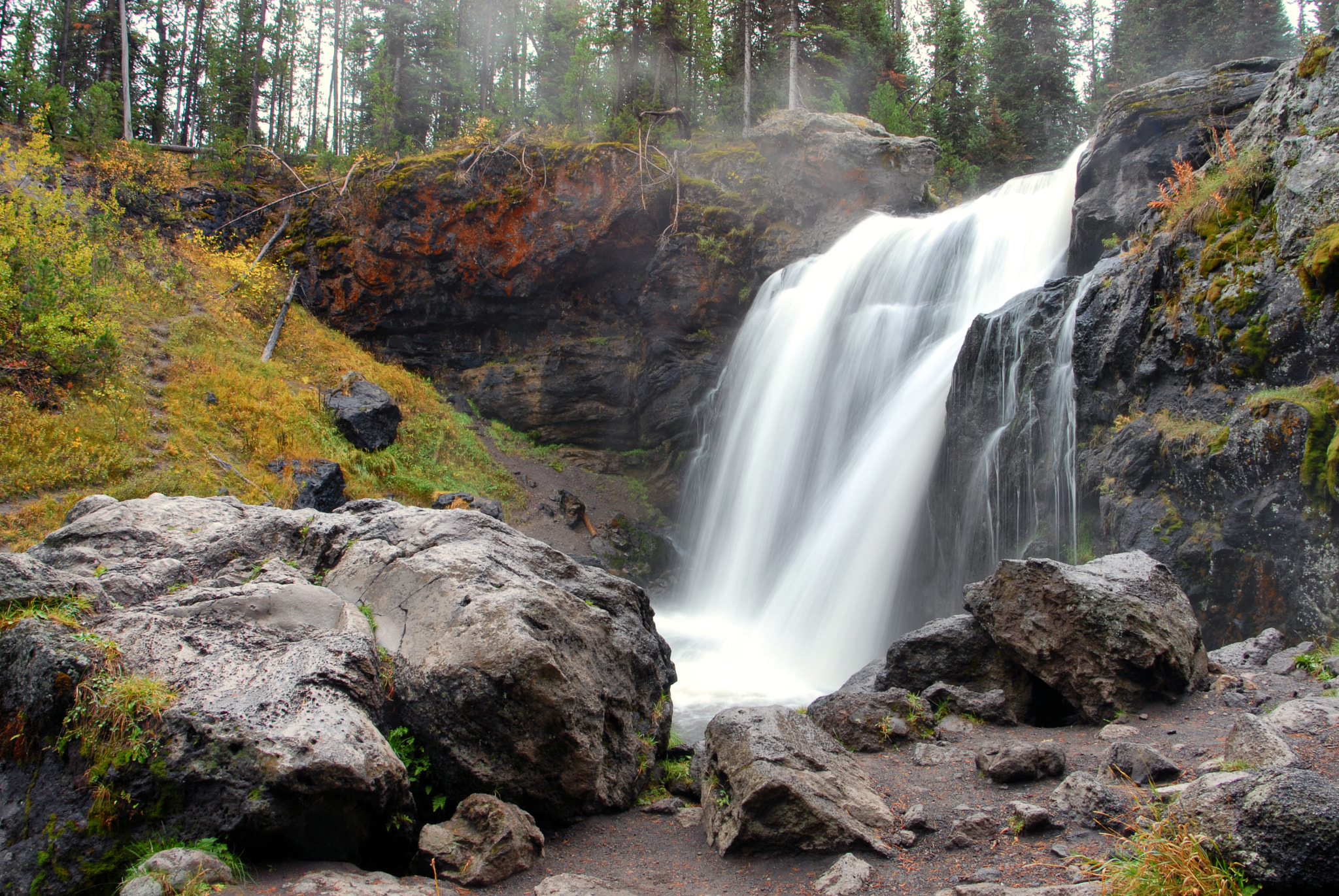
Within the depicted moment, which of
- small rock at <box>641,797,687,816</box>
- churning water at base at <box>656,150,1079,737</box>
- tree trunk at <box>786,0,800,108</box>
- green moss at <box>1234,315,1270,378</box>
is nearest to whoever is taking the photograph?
small rock at <box>641,797,687,816</box>

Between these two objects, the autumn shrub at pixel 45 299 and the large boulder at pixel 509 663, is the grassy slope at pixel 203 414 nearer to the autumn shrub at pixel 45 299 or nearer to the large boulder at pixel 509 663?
the autumn shrub at pixel 45 299

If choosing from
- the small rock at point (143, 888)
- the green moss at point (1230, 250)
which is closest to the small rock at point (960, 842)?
the small rock at point (143, 888)

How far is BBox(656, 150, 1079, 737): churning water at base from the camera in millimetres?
11578

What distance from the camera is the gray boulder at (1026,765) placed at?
4.68 m

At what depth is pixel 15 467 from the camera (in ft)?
35.6

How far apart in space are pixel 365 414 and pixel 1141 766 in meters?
17.5

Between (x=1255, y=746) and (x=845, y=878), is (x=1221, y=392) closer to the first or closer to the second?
(x=1255, y=746)

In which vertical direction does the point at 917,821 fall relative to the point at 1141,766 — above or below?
below

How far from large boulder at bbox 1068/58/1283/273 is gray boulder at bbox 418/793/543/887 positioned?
1339cm

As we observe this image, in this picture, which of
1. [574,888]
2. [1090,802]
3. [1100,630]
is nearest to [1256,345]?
[1100,630]

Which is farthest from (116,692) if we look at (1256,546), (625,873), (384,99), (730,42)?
(730,42)

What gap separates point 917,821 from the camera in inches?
166

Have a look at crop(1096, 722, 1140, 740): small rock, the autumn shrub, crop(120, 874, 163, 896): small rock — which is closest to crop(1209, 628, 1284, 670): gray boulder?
crop(1096, 722, 1140, 740): small rock

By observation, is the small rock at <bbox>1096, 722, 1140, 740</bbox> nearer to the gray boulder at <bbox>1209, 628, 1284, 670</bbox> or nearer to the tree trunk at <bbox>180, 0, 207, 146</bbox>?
the gray boulder at <bbox>1209, 628, 1284, 670</bbox>
